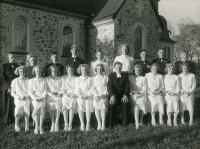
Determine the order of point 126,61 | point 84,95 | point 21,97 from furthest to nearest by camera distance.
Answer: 1. point 126,61
2. point 84,95
3. point 21,97

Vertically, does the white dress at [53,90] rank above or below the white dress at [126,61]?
below

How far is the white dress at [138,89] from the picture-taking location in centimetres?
557

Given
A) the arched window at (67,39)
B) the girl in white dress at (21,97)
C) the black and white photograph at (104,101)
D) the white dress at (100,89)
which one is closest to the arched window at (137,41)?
the arched window at (67,39)

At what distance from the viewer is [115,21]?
37.8 feet

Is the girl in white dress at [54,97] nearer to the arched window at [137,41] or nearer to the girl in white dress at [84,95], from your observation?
the girl in white dress at [84,95]

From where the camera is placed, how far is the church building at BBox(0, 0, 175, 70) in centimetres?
1028

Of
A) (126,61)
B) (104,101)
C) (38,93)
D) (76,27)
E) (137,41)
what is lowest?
(104,101)

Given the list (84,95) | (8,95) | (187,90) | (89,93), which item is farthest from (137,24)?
(8,95)

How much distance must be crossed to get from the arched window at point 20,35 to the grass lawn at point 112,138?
19.9 feet

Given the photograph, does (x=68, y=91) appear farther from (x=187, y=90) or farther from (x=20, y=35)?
(x=20, y=35)

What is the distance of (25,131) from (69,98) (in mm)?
1355

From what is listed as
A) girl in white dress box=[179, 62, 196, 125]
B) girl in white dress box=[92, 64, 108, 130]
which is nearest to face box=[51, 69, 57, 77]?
girl in white dress box=[92, 64, 108, 130]

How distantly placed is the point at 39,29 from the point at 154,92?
774 cm

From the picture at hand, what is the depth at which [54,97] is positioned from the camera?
5.28 m
